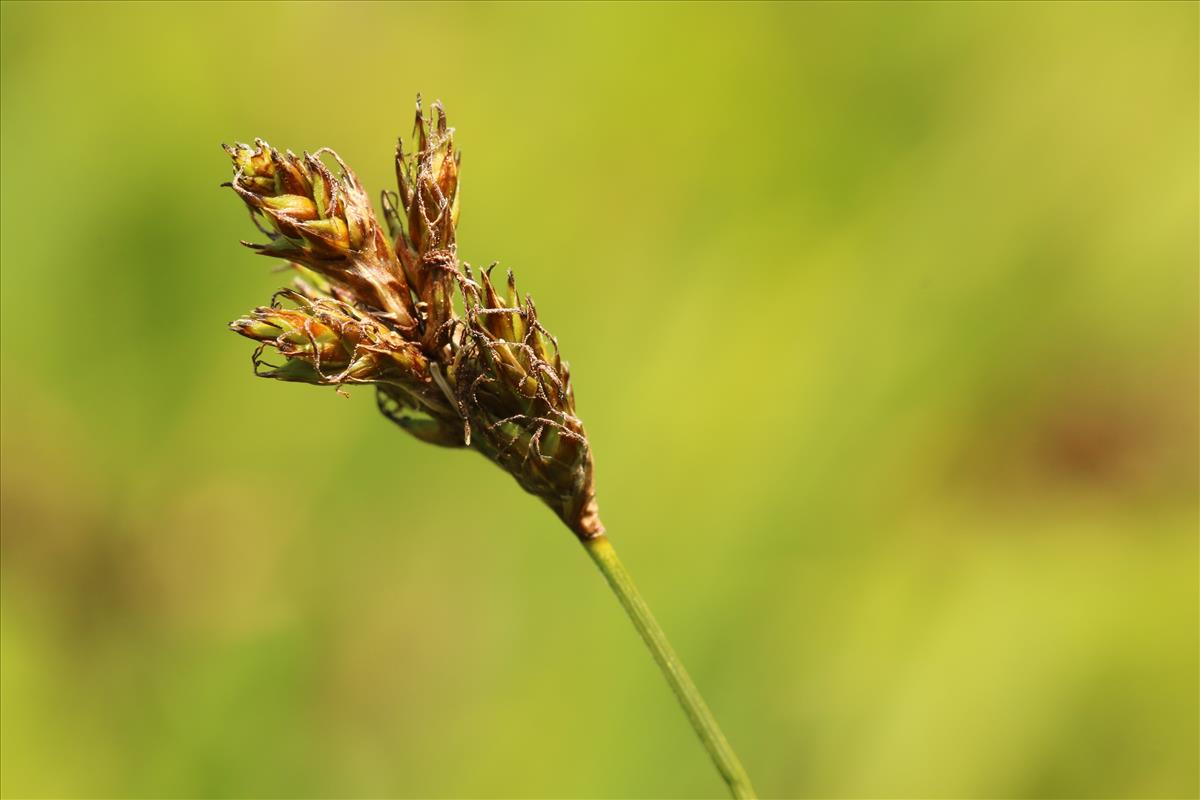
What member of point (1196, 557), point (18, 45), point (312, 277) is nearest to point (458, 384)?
point (312, 277)

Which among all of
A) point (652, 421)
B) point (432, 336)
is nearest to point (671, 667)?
point (432, 336)

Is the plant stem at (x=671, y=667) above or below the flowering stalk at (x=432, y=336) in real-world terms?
below

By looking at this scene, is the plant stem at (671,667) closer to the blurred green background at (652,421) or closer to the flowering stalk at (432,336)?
the flowering stalk at (432,336)

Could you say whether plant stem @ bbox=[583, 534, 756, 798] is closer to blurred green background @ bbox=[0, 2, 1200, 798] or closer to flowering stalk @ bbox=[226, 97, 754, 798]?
flowering stalk @ bbox=[226, 97, 754, 798]

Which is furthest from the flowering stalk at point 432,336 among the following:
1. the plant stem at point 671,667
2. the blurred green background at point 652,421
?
the blurred green background at point 652,421

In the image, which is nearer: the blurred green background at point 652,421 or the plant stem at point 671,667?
the plant stem at point 671,667

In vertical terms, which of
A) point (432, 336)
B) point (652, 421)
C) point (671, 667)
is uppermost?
point (432, 336)

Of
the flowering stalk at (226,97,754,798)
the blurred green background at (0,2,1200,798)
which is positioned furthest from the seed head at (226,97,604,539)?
the blurred green background at (0,2,1200,798)

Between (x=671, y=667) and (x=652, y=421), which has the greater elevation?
(x=671, y=667)

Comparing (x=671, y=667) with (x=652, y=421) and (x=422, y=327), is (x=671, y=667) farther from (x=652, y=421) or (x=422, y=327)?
(x=652, y=421)
